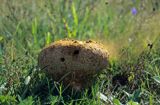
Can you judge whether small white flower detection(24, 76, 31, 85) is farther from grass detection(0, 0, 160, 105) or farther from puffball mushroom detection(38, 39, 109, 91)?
puffball mushroom detection(38, 39, 109, 91)

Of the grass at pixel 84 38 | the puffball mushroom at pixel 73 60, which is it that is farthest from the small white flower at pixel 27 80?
the puffball mushroom at pixel 73 60

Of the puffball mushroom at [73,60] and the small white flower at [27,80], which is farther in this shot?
the small white flower at [27,80]

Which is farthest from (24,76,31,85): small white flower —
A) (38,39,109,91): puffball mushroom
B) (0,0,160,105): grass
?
(38,39,109,91): puffball mushroom

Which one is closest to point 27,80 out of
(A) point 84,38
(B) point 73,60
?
(B) point 73,60

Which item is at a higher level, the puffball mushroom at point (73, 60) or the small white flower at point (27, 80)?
the puffball mushroom at point (73, 60)

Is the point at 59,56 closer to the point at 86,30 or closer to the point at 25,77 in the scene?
the point at 25,77

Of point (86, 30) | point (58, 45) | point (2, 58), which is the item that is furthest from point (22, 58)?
point (86, 30)

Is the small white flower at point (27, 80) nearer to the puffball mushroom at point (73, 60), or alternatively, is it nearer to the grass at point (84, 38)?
the grass at point (84, 38)
